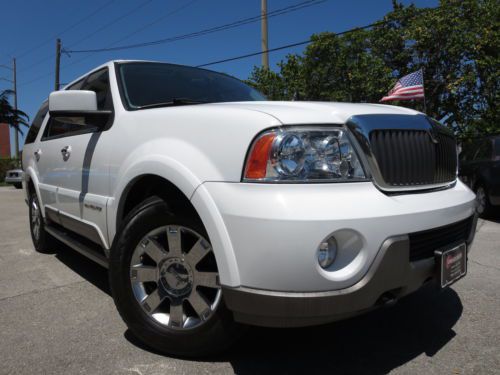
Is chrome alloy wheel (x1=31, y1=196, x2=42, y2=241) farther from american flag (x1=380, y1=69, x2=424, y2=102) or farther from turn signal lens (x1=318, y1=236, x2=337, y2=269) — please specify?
american flag (x1=380, y1=69, x2=424, y2=102)

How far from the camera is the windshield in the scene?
3.02 meters

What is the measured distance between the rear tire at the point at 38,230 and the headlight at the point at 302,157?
3.51 meters

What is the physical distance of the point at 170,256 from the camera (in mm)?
2312

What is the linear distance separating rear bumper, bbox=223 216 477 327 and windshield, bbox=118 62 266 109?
151 cm

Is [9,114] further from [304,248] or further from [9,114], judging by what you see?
[304,248]

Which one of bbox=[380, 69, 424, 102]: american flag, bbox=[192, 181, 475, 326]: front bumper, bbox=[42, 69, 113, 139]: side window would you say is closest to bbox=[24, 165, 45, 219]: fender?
bbox=[42, 69, 113, 139]: side window

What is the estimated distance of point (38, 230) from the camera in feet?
16.1

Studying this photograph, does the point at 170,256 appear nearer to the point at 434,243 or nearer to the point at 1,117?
the point at 434,243

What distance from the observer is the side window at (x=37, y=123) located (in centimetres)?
489

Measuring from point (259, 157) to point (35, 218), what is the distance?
12.8 ft

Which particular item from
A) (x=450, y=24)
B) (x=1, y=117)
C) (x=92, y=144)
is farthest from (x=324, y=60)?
(x=1, y=117)

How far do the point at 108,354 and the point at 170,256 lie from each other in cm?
66

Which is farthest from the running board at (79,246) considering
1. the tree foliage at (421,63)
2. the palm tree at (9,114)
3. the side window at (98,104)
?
the palm tree at (9,114)

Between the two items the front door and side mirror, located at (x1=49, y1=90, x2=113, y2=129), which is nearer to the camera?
side mirror, located at (x1=49, y1=90, x2=113, y2=129)
